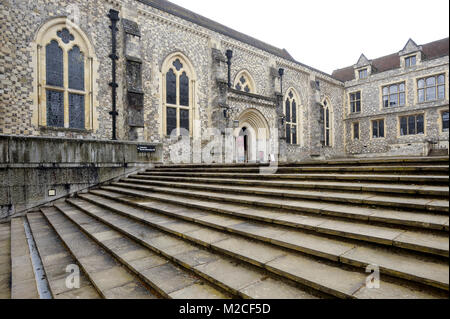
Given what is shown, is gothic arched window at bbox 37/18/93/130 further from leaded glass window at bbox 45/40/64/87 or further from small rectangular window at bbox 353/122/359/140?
small rectangular window at bbox 353/122/359/140

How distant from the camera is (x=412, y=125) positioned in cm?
2188

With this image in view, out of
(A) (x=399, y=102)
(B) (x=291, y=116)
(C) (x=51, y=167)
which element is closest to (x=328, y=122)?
(A) (x=399, y=102)

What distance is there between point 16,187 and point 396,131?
28.4 metres

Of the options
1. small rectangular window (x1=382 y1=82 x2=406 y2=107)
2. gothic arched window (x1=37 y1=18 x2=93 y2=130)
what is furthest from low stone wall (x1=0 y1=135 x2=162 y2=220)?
small rectangular window (x1=382 y1=82 x2=406 y2=107)

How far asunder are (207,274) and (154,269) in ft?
2.63

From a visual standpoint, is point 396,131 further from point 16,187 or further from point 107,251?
point 16,187

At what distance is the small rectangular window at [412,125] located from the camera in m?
21.3

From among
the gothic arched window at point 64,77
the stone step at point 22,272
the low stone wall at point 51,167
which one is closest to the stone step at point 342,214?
the stone step at point 22,272

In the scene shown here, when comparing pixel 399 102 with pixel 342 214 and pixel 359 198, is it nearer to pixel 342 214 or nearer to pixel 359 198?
pixel 359 198

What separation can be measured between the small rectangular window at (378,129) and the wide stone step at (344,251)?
25.7 meters

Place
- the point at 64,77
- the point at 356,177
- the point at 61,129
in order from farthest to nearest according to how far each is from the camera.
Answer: the point at 64,77
the point at 61,129
the point at 356,177

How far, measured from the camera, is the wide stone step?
209 cm

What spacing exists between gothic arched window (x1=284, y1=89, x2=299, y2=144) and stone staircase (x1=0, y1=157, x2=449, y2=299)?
621 inches

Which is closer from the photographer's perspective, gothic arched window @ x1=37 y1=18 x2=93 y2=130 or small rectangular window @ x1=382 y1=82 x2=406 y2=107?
gothic arched window @ x1=37 y1=18 x2=93 y2=130
